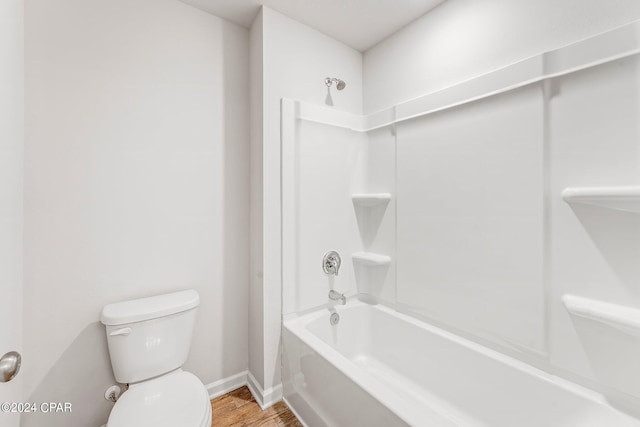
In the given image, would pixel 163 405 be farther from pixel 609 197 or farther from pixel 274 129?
pixel 609 197

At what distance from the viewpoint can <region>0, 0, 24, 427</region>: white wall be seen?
37.7 inches

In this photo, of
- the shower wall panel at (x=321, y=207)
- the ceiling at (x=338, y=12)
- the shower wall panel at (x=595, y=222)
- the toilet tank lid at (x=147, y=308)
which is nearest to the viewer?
the shower wall panel at (x=595, y=222)

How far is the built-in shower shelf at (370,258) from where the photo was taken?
200cm

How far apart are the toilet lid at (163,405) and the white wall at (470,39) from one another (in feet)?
6.95

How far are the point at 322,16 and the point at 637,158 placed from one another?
1801 millimetres

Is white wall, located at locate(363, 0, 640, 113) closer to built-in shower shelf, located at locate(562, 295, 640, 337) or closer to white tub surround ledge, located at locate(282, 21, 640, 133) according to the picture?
white tub surround ledge, located at locate(282, 21, 640, 133)

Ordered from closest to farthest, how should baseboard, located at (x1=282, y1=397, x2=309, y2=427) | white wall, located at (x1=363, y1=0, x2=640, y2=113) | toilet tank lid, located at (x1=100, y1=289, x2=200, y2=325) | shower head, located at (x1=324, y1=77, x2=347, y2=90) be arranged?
white wall, located at (x1=363, y1=0, x2=640, y2=113), toilet tank lid, located at (x1=100, y1=289, x2=200, y2=325), baseboard, located at (x1=282, y1=397, x2=309, y2=427), shower head, located at (x1=324, y1=77, x2=347, y2=90)

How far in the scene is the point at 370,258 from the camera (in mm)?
2049

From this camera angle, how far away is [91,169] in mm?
1422

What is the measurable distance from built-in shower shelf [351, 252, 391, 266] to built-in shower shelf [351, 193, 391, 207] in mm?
387

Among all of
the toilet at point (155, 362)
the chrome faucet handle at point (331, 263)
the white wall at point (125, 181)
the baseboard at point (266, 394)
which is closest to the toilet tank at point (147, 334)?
the toilet at point (155, 362)

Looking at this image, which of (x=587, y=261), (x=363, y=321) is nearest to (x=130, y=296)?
(x=363, y=321)

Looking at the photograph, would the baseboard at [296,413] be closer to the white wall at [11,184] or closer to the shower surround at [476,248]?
the shower surround at [476,248]

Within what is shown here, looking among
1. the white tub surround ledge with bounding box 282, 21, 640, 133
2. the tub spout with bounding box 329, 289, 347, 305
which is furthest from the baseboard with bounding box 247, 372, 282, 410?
the white tub surround ledge with bounding box 282, 21, 640, 133
